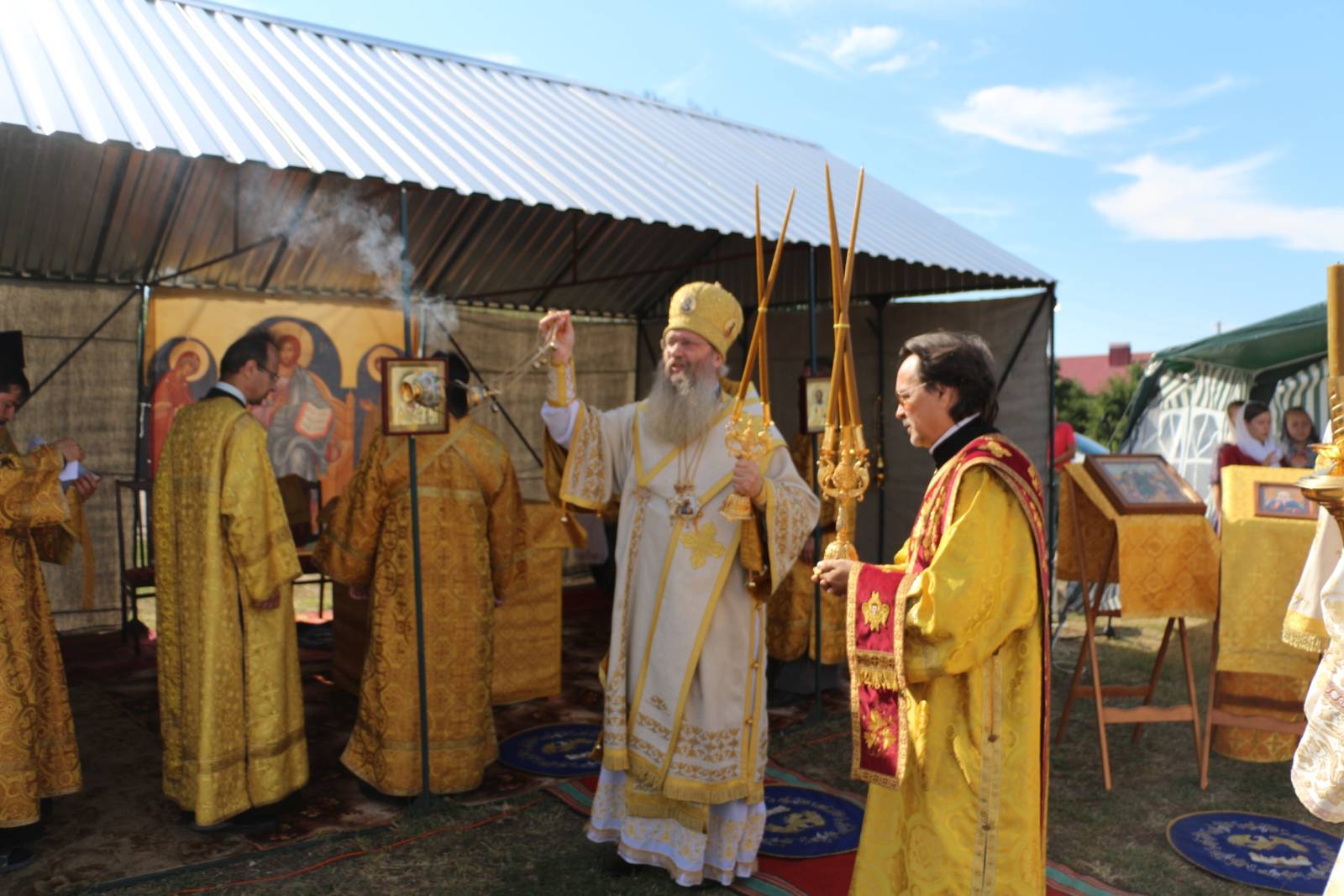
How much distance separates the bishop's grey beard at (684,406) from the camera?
3.53 metres

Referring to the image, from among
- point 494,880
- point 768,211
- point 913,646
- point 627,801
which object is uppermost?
point 768,211

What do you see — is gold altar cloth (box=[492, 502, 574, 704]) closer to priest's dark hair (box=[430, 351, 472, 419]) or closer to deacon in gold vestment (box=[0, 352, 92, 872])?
priest's dark hair (box=[430, 351, 472, 419])

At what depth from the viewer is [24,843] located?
3740mm

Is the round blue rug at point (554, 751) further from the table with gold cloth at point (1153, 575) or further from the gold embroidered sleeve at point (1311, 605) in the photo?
the gold embroidered sleeve at point (1311, 605)

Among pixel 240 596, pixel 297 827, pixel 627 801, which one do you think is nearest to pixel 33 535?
pixel 240 596

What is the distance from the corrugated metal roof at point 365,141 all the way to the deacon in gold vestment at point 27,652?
3.97ft

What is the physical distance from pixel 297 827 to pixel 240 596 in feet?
3.08

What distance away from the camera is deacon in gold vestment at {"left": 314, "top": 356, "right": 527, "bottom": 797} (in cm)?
424

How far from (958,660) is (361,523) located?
9.45 ft

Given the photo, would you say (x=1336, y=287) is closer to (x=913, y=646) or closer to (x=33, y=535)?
(x=913, y=646)

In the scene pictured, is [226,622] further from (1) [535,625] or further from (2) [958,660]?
(2) [958,660]

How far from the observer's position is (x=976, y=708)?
2.26 metres

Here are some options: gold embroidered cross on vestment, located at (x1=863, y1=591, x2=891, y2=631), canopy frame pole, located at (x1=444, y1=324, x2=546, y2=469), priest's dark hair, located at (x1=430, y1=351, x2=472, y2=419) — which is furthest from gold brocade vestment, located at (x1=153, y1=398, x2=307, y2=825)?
canopy frame pole, located at (x1=444, y1=324, x2=546, y2=469)

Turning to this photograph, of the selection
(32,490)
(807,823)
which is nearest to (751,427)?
(807,823)
